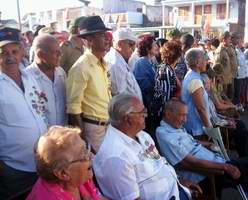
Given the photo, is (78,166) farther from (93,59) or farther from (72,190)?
(93,59)

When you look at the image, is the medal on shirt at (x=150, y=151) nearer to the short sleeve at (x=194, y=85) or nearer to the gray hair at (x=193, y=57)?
the short sleeve at (x=194, y=85)

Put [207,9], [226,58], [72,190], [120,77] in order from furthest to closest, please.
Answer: [207,9]
[226,58]
[120,77]
[72,190]

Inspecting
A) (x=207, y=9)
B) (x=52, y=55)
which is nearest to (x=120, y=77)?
(x=52, y=55)

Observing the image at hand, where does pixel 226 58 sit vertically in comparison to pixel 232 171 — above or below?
above

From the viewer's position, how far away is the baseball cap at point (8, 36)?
2551mm

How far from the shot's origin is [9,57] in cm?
255

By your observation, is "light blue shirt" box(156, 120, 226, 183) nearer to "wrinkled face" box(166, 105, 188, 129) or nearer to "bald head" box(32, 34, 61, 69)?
"wrinkled face" box(166, 105, 188, 129)

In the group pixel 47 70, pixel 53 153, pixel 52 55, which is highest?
pixel 52 55

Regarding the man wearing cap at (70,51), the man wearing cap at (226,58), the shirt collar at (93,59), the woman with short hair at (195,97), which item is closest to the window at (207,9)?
the man wearing cap at (226,58)

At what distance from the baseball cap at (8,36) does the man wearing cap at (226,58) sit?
17.4 ft

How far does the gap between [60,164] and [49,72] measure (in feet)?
4.33

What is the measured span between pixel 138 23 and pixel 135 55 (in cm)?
3774

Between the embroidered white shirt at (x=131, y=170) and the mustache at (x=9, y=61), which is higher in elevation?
the mustache at (x=9, y=61)

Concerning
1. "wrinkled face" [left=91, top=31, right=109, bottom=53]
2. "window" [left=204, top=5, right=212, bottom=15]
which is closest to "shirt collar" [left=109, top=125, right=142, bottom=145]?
"wrinkled face" [left=91, top=31, right=109, bottom=53]
